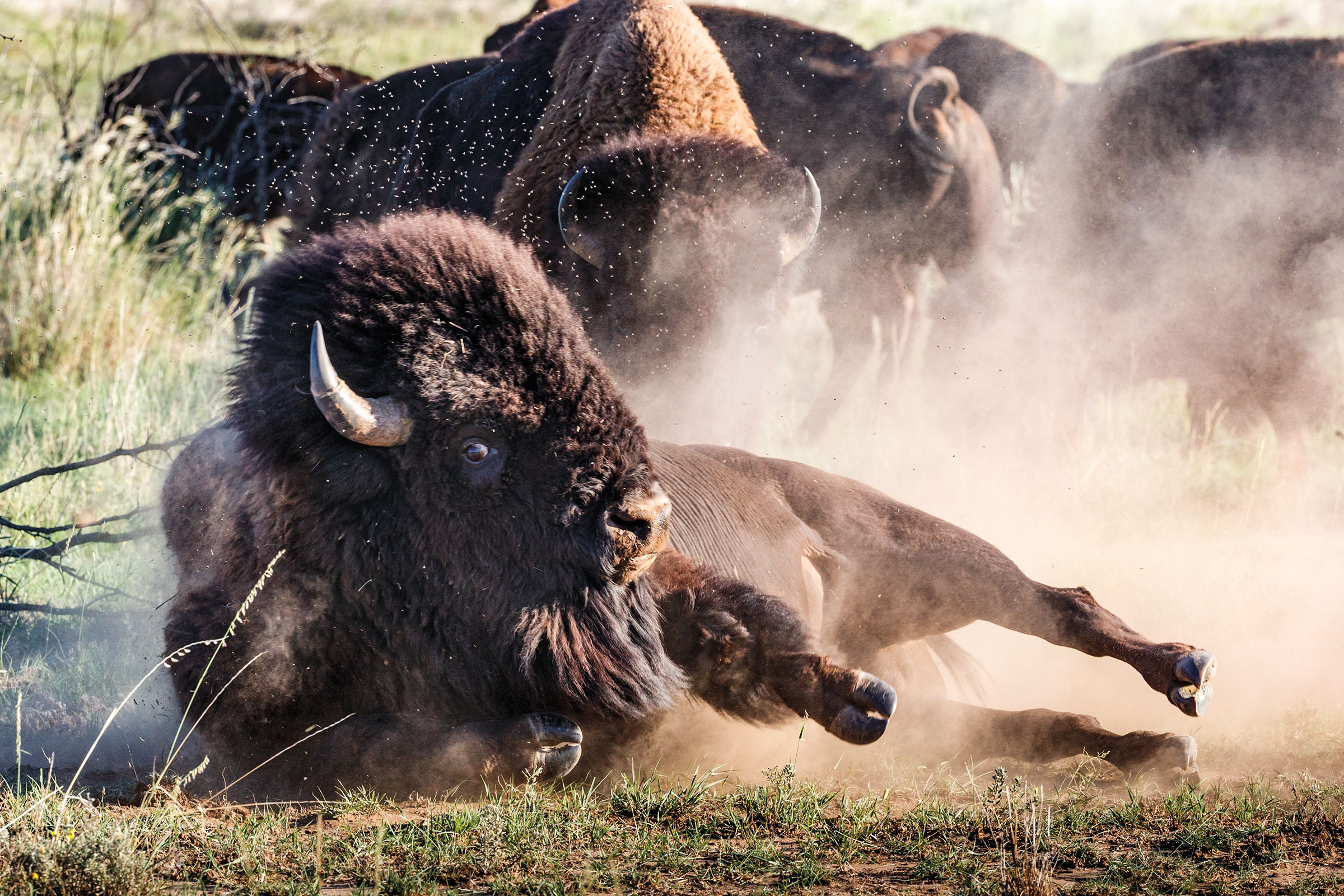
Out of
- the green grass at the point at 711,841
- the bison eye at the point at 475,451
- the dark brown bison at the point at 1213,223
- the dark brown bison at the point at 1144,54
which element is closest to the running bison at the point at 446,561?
the bison eye at the point at 475,451

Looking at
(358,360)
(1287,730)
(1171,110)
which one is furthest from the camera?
(1171,110)

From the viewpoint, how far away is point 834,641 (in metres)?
4.71

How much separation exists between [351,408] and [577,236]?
10.8ft

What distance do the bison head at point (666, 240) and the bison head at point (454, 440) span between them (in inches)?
105

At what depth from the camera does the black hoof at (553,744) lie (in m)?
3.39

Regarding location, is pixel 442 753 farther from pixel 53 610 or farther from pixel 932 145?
pixel 932 145

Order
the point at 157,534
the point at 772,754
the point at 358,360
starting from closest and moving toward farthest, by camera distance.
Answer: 1. the point at 358,360
2. the point at 772,754
3. the point at 157,534

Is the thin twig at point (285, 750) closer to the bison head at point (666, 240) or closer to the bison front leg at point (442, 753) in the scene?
the bison front leg at point (442, 753)

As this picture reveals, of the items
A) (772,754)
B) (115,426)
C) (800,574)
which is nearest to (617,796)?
(772,754)

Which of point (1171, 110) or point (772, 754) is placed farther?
point (1171, 110)

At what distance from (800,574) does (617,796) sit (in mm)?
1302

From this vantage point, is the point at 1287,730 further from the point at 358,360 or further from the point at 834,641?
the point at 358,360

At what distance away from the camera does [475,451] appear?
3.50 m

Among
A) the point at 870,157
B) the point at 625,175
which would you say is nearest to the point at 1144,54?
the point at 870,157
